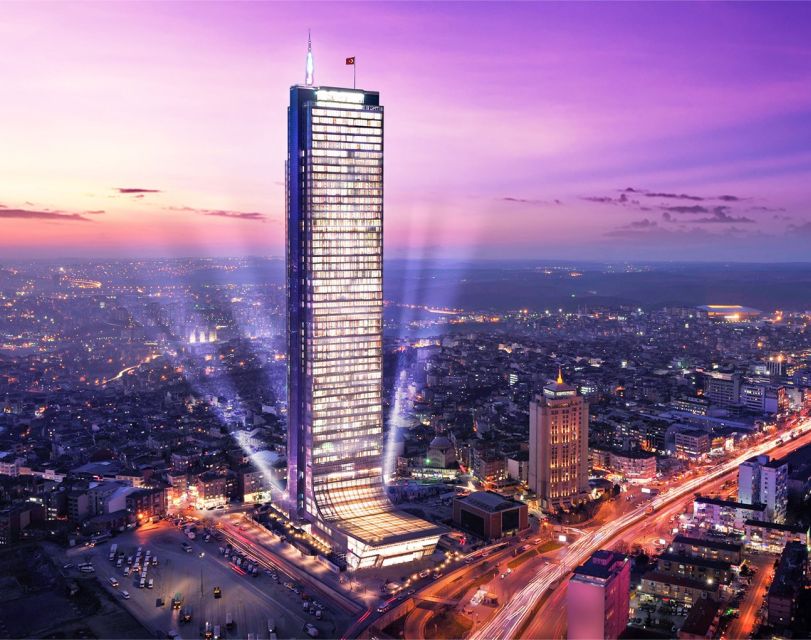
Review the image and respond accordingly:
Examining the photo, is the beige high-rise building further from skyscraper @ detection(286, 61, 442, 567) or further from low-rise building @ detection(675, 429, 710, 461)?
low-rise building @ detection(675, 429, 710, 461)

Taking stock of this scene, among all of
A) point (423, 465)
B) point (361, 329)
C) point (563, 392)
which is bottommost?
point (423, 465)

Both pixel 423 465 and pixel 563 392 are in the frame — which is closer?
pixel 563 392

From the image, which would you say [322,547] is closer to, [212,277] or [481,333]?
[481,333]

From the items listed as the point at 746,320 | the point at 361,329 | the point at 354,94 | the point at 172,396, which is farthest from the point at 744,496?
the point at 746,320

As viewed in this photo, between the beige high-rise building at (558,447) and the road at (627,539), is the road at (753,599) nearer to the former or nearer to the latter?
the road at (627,539)

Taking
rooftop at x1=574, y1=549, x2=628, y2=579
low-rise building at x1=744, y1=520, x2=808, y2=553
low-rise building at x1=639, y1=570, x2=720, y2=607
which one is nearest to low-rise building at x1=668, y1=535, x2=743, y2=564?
low-rise building at x1=639, y1=570, x2=720, y2=607
